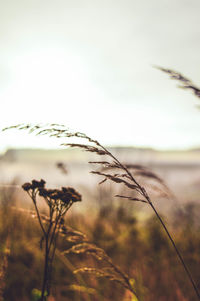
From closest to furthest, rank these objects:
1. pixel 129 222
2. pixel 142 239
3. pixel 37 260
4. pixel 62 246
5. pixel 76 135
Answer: pixel 76 135 → pixel 37 260 → pixel 62 246 → pixel 142 239 → pixel 129 222

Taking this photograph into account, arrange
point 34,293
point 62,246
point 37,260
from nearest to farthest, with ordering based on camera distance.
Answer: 1. point 34,293
2. point 37,260
3. point 62,246

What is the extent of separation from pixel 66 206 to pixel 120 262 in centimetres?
214

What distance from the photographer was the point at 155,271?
3100mm

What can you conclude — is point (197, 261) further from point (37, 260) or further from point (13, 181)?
point (13, 181)

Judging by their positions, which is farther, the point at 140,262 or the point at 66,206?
the point at 140,262

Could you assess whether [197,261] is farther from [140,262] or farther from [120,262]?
[120,262]

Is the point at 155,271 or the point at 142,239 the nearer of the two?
the point at 155,271

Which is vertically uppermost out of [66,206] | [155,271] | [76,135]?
[76,135]

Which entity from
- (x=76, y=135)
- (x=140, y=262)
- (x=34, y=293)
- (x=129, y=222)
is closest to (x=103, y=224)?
(x=129, y=222)

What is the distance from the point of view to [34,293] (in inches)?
56.4

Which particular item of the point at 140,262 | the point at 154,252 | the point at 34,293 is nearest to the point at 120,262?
the point at 140,262

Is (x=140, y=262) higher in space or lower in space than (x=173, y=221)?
lower

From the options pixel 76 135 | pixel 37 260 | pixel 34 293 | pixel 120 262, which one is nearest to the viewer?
pixel 76 135

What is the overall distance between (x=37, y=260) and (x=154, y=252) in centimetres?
163
